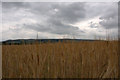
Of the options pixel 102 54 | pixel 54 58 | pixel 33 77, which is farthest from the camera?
pixel 102 54

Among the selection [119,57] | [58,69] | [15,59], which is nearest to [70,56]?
[58,69]

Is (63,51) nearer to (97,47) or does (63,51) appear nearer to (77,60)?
(77,60)

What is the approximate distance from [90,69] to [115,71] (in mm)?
315

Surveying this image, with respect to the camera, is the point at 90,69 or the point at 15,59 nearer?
the point at 90,69

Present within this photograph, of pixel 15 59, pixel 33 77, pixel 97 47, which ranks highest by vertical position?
pixel 97 47

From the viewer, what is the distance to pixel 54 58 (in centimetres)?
204

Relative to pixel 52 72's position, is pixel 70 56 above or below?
above

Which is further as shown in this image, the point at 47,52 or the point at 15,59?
the point at 15,59

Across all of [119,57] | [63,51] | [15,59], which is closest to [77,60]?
[63,51]

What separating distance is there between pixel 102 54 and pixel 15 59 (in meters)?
1.34

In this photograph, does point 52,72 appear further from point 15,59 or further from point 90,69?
point 15,59

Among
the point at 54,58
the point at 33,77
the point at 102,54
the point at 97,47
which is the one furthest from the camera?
the point at 97,47

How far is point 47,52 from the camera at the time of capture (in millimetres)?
2154

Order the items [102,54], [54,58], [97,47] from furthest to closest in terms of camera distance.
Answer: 1. [97,47]
2. [102,54]
3. [54,58]
